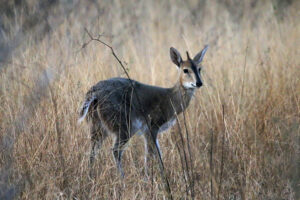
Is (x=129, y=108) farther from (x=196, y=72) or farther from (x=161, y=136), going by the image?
(x=196, y=72)

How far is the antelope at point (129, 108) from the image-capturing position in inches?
174

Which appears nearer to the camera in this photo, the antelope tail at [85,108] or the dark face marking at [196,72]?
the antelope tail at [85,108]

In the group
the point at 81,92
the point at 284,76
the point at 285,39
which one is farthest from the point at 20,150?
the point at 285,39

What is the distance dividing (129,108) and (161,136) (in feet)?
1.91

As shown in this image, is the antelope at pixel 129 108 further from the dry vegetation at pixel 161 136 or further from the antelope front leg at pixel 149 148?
the dry vegetation at pixel 161 136

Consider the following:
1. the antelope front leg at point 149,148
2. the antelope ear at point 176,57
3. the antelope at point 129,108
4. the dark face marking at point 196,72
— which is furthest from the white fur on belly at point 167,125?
the antelope ear at point 176,57

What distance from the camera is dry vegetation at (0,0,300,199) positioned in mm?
3234

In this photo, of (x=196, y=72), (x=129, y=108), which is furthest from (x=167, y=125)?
(x=196, y=72)

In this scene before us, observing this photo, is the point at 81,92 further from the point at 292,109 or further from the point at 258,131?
the point at 292,109

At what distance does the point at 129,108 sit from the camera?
15.9ft

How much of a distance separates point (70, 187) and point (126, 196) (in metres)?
0.41

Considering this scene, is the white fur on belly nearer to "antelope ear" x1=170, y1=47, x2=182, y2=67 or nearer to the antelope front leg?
the antelope front leg

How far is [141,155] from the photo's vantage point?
4.70 meters

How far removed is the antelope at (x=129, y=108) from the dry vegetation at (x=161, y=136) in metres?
0.13
